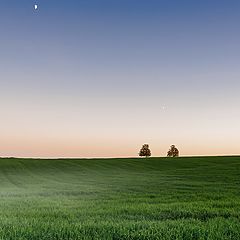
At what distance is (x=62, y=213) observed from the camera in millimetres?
15891

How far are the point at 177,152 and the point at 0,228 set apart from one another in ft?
532

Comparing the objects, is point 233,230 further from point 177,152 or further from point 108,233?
point 177,152

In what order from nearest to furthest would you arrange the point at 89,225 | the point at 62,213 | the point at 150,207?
1. the point at 89,225
2. the point at 62,213
3. the point at 150,207

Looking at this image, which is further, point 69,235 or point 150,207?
point 150,207

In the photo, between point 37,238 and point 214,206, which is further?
point 214,206

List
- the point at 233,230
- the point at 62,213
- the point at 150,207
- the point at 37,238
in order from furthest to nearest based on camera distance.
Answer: the point at 150,207 → the point at 62,213 → the point at 233,230 → the point at 37,238

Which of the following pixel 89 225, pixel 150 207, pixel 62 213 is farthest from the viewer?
pixel 150 207

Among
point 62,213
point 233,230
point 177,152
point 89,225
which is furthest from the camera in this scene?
point 177,152

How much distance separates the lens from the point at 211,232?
36.5 feet

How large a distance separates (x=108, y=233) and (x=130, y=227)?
39.7 inches

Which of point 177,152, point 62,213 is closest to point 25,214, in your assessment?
point 62,213

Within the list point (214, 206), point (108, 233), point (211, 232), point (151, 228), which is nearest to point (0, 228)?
point (108, 233)

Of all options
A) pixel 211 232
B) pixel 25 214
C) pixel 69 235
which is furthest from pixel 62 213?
pixel 211 232

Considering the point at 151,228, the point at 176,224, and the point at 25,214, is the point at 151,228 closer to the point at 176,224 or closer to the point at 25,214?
the point at 176,224
